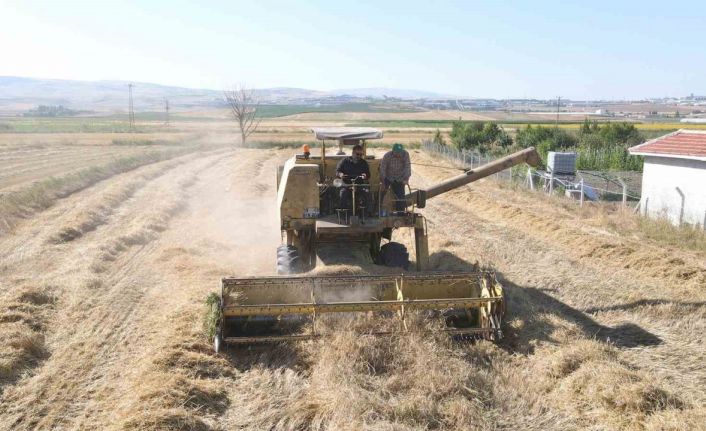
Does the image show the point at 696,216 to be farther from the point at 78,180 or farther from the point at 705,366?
the point at 78,180

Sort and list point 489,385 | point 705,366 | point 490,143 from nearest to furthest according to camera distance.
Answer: point 489,385
point 705,366
point 490,143

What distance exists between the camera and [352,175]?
9.39 metres

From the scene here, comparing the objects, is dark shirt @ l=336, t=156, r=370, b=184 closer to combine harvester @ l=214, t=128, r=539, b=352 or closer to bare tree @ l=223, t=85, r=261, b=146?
combine harvester @ l=214, t=128, r=539, b=352

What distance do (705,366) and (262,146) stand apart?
151ft

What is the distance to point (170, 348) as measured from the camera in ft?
23.8

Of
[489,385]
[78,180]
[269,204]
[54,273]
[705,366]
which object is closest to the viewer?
[489,385]

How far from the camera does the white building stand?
16906 mm

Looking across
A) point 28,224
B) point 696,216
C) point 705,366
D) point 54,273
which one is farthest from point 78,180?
point 705,366

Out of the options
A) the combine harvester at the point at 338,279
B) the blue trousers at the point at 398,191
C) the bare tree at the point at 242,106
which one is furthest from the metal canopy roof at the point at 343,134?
the bare tree at the point at 242,106

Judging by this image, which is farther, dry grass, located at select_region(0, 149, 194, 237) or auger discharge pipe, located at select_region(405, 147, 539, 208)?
dry grass, located at select_region(0, 149, 194, 237)

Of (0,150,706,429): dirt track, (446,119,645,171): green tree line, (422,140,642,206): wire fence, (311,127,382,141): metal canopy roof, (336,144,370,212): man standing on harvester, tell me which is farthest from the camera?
(446,119,645,171): green tree line

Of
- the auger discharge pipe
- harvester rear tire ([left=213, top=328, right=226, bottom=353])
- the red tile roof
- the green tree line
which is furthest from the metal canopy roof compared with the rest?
the green tree line

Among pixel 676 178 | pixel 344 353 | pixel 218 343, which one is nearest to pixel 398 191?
pixel 344 353

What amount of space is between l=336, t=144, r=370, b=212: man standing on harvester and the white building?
10519 millimetres
